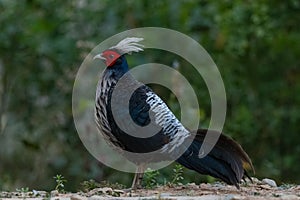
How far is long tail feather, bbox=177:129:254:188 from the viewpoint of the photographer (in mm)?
6965

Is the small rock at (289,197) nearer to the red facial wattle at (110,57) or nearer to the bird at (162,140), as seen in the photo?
the bird at (162,140)

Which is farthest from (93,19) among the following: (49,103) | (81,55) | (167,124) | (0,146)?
(167,124)

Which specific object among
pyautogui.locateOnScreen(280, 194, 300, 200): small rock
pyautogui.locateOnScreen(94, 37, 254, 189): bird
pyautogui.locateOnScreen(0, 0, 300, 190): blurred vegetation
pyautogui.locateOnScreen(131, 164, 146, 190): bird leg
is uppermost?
pyautogui.locateOnScreen(0, 0, 300, 190): blurred vegetation

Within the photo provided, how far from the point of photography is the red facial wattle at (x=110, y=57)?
24.4ft

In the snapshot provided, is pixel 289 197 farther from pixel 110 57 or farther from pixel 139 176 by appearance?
pixel 110 57

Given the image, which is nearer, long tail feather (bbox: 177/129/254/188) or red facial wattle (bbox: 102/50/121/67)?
long tail feather (bbox: 177/129/254/188)

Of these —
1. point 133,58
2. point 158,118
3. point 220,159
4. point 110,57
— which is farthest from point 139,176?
point 133,58

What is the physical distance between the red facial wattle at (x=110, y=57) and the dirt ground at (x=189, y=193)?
1235mm

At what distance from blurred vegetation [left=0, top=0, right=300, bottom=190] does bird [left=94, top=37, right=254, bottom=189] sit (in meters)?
3.77

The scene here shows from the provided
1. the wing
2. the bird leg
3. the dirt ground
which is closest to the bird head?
the wing

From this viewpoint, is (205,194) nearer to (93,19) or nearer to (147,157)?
(147,157)

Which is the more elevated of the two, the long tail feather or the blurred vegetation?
the blurred vegetation

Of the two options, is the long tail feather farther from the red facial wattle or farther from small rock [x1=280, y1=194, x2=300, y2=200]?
the red facial wattle

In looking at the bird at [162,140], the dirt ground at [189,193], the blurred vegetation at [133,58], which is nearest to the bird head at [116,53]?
the bird at [162,140]
